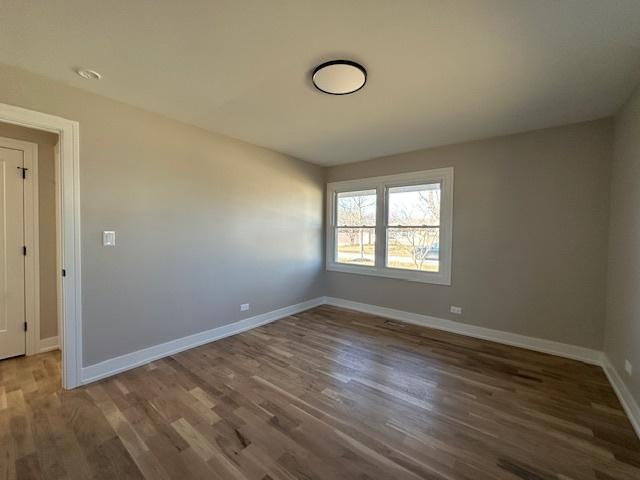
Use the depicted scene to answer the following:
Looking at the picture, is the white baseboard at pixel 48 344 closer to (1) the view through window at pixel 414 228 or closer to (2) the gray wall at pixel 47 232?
(2) the gray wall at pixel 47 232

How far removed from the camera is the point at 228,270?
11.5 ft

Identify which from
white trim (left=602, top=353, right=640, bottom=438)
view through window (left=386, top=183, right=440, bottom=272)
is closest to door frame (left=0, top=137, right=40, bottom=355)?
view through window (left=386, top=183, right=440, bottom=272)

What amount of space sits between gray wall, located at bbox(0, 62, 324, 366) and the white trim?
369cm

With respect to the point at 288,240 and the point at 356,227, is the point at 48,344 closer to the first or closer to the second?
the point at 288,240

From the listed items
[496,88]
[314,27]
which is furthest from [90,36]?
[496,88]

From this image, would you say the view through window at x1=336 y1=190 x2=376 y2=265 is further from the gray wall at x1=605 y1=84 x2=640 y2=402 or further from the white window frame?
the gray wall at x1=605 y1=84 x2=640 y2=402

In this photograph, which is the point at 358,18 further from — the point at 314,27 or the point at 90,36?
the point at 90,36

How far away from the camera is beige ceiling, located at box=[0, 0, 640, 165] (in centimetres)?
148

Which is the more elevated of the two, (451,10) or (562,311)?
(451,10)

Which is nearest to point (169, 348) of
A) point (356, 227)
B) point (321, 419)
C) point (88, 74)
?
point (321, 419)

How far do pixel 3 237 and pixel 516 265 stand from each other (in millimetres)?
5689

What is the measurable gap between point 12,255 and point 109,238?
1311 mm

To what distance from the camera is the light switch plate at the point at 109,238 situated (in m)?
2.48

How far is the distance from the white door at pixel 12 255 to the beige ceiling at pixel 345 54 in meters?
1.39
